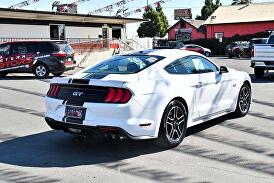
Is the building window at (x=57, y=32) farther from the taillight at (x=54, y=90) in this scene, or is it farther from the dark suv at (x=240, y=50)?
the taillight at (x=54, y=90)

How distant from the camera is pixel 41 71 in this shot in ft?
59.0

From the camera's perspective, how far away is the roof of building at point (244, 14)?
5241 centimetres

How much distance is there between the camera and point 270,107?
32.4 ft

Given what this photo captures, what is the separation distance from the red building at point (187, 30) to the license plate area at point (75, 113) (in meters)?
65.2

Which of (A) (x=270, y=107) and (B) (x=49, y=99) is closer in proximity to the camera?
(B) (x=49, y=99)

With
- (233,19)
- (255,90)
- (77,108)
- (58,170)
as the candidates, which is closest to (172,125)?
(77,108)

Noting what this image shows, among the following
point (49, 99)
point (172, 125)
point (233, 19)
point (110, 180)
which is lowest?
point (110, 180)

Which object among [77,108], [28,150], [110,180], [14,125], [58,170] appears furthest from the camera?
[14,125]

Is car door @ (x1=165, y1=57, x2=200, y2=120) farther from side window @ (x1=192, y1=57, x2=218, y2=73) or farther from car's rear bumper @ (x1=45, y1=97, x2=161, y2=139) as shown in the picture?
car's rear bumper @ (x1=45, y1=97, x2=161, y2=139)

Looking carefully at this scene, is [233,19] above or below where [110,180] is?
above

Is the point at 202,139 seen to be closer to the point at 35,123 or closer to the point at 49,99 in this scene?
the point at 49,99

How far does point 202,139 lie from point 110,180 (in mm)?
2332

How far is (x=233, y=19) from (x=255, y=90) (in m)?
42.9

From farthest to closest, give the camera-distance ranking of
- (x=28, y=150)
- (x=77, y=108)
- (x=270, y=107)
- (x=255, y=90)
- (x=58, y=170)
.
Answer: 1. (x=255, y=90)
2. (x=270, y=107)
3. (x=28, y=150)
4. (x=77, y=108)
5. (x=58, y=170)
